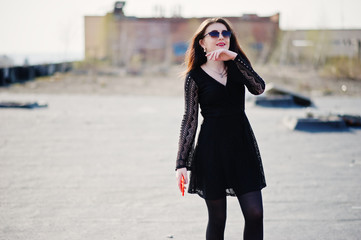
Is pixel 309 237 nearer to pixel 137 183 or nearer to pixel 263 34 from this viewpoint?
pixel 137 183

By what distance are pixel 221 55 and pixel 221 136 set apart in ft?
1.79

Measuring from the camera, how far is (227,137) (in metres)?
2.90

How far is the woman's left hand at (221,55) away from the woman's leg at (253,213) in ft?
2.99

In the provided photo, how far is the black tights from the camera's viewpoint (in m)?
2.76

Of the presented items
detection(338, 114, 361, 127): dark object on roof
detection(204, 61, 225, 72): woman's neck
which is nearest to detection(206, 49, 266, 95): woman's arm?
detection(204, 61, 225, 72): woman's neck

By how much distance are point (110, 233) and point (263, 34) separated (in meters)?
51.4

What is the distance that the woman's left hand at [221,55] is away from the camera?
2.85m

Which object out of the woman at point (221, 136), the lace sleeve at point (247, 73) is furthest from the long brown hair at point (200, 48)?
the lace sleeve at point (247, 73)

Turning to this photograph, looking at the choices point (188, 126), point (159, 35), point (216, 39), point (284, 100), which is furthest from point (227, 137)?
point (159, 35)

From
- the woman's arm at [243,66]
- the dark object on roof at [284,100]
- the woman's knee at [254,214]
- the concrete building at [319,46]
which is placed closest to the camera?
the woman's knee at [254,214]

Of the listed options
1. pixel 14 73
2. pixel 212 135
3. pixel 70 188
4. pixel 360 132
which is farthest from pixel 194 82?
pixel 14 73

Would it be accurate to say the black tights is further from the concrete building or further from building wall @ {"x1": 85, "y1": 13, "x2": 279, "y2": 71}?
building wall @ {"x1": 85, "y1": 13, "x2": 279, "y2": 71}

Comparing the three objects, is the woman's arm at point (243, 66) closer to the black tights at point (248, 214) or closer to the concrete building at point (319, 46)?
the black tights at point (248, 214)

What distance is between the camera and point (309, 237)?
4.02m
